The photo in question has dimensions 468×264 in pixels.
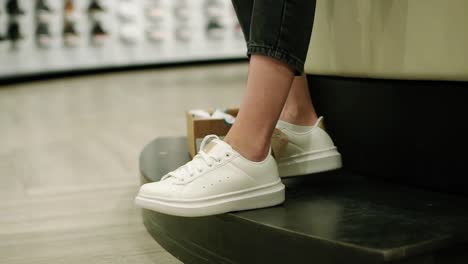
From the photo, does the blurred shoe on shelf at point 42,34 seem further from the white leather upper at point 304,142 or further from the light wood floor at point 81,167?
the white leather upper at point 304,142

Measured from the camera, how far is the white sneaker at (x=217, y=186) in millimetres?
878

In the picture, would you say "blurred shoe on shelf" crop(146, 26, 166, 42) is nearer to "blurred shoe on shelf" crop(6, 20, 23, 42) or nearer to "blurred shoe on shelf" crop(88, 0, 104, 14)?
"blurred shoe on shelf" crop(88, 0, 104, 14)

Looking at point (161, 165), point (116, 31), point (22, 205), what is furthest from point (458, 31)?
point (116, 31)

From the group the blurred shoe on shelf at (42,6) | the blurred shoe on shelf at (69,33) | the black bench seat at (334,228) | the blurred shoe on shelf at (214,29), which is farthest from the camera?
the blurred shoe on shelf at (214,29)

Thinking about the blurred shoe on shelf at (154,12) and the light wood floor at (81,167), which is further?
the blurred shoe on shelf at (154,12)

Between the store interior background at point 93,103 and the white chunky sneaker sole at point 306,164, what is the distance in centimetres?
28

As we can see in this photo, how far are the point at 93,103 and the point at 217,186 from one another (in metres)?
2.91

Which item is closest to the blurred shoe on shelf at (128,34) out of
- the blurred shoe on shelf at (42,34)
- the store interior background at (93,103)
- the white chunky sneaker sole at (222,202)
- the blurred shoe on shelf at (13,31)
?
the store interior background at (93,103)

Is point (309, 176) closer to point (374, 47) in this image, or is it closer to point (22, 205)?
point (374, 47)

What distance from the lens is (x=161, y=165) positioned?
50.6 inches

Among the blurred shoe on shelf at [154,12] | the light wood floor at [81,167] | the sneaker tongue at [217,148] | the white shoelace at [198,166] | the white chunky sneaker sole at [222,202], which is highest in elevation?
the blurred shoe on shelf at [154,12]

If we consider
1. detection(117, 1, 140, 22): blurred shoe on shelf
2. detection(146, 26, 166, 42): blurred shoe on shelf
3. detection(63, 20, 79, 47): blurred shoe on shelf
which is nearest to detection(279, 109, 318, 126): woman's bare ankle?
detection(63, 20, 79, 47): blurred shoe on shelf

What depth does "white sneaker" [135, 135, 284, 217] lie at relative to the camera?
0.88m

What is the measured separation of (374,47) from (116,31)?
5.71m
